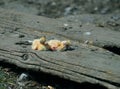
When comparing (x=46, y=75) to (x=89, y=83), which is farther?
(x=46, y=75)

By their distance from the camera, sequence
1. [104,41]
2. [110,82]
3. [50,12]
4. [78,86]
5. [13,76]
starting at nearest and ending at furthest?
[110,82] → [78,86] → [13,76] → [104,41] → [50,12]

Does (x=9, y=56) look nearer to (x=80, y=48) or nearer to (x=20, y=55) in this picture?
(x=20, y=55)

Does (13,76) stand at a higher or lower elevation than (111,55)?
lower

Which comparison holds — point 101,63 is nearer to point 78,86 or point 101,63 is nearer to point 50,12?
point 78,86

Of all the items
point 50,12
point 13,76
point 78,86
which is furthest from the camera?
point 50,12

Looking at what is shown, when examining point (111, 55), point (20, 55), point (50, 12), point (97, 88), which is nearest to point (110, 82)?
point (97, 88)

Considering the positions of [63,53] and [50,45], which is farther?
[50,45]

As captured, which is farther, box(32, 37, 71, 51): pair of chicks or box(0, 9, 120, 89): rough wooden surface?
box(32, 37, 71, 51): pair of chicks

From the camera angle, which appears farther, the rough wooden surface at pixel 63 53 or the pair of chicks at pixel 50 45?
the pair of chicks at pixel 50 45
